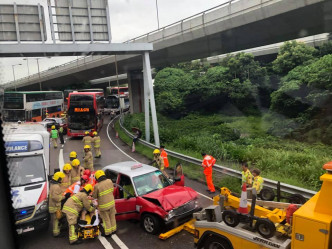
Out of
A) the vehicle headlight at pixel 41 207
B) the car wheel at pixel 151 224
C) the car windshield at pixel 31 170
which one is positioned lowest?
the car wheel at pixel 151 224

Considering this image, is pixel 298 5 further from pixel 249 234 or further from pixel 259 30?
pixel 249 234

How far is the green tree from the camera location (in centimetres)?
2967

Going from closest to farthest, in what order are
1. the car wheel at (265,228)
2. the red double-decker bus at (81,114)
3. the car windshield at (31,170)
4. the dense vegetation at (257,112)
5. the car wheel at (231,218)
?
the car wheel at (265,228) → the car wheel at (231,218) → the car windshield at (31,170) → the dense vegetation at (257,112) → the red double-decker bus at (81,114)

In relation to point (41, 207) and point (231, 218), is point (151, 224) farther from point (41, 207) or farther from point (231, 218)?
point (41, 207)

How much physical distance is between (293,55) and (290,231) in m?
28.1

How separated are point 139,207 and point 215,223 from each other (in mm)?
2581

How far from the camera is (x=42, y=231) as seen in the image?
319 inches

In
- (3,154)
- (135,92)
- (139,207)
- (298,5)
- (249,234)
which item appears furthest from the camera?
(135,92)

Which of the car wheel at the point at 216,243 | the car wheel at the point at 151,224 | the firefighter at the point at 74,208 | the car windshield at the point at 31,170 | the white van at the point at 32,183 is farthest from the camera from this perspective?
the car windshield at the point at 31,170

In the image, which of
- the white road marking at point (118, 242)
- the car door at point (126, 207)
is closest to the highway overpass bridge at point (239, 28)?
the car door at point (126, 207)

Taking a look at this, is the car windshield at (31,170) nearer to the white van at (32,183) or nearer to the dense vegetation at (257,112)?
the white van at (32,183)

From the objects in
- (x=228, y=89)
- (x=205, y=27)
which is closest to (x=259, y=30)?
(x=205, y=27)

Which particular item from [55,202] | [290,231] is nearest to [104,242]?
[55,202]

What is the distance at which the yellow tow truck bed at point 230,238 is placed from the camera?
17.1 feet
